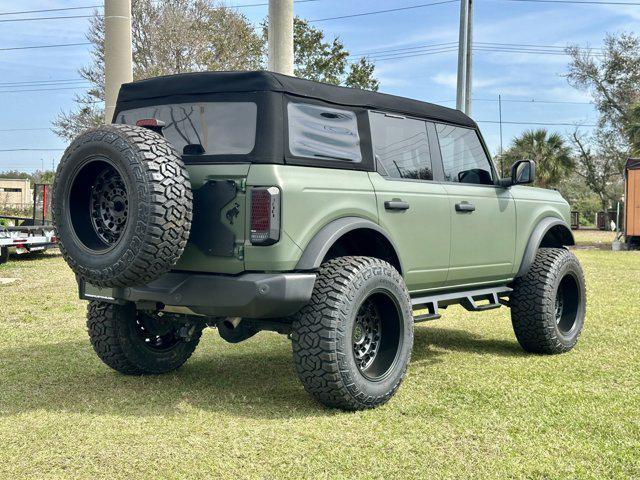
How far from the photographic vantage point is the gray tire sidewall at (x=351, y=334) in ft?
13.8

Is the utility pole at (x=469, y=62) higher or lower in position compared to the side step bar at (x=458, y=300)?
higher

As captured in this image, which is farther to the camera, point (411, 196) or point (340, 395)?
point (411, 196)

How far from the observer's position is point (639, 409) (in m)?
4.40

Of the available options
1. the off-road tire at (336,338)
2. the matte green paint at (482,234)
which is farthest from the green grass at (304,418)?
the matte green paint at (482,234)

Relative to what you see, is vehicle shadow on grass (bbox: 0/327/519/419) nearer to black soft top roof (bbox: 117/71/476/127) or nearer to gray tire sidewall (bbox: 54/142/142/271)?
gray tire sidewall (bbox: 54/142/142/271)

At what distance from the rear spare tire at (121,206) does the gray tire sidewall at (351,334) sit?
106 cm

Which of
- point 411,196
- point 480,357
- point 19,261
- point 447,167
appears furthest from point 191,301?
point 19,261

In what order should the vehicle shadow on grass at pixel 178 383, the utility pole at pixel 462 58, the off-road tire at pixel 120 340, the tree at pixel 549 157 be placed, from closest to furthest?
the vehicle shadow on grass at pixel 178 383
the off-road tire at pixel 120 340
the utility pole at pixel 462 58
the tree at pixel 549 157

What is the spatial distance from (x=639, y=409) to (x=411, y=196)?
2008 mm

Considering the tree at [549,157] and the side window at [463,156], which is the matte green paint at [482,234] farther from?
the tree at [549,157]

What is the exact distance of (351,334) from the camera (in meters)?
4.26

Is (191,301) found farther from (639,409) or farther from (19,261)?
(19,261)

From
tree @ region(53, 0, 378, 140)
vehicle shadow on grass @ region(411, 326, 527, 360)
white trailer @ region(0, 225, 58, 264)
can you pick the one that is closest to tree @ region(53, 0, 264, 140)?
tree @ region(53, 0, 378, 140)

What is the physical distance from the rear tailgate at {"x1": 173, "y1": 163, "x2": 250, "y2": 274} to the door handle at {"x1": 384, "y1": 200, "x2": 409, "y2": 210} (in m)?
1.12
